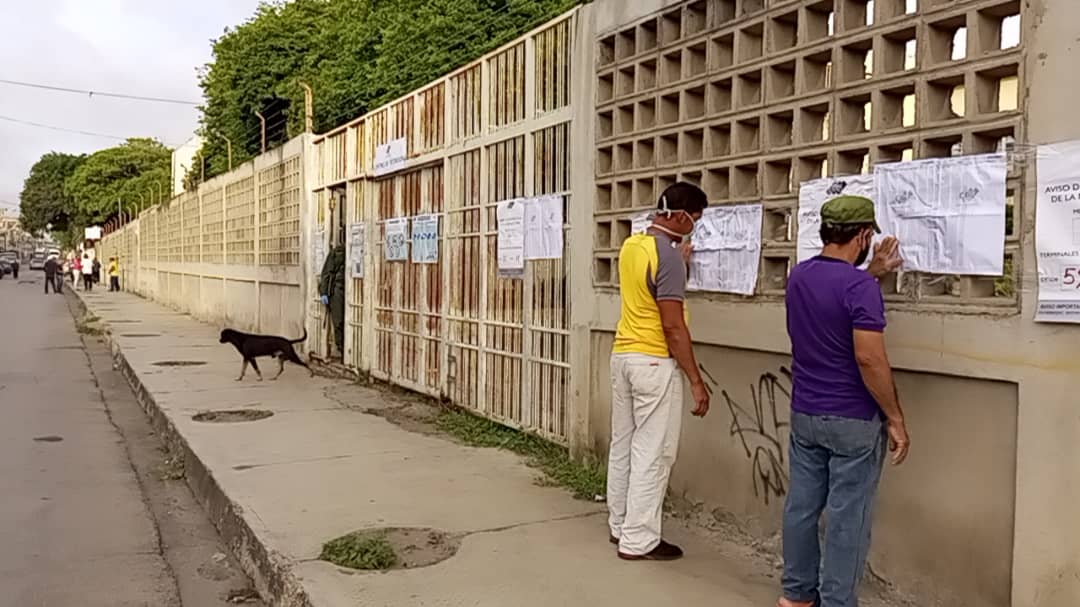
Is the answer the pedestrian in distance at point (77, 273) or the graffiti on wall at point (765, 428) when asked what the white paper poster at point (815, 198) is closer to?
the graffiti on wall at point (765, 428)

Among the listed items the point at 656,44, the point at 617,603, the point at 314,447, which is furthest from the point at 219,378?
the point at 617,603

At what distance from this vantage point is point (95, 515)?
256 inches

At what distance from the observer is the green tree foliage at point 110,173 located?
61.1 metres

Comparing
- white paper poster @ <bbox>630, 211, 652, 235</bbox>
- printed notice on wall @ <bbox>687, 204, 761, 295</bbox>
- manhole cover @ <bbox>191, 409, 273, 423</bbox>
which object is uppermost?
white paper poster @ <bbox>630, 211, 652, 235</bbox>

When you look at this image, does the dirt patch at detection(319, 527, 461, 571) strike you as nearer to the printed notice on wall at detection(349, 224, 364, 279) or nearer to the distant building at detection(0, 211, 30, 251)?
the printed notice on wall at detection(349, 224, 364, 279)

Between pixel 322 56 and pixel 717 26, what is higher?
pixel 322 56

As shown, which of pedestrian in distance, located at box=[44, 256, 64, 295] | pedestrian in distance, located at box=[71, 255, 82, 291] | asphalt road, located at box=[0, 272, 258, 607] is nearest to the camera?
asphalt road, located at box=[0, 272, 258, 607]

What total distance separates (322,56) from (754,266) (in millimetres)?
17526

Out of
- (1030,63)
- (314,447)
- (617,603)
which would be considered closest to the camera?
(1030,63)

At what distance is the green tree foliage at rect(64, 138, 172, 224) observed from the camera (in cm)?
6106

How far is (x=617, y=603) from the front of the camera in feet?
13.9

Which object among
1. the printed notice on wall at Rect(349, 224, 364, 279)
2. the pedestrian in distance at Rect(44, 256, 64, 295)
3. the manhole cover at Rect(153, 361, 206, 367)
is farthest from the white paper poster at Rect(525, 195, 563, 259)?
the pedestrian in distance at Rect(44, 256, 64, 295)

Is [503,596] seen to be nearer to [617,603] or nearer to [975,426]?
[617,603]

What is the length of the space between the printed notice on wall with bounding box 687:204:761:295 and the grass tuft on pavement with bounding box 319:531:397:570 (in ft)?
7.20
